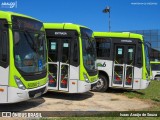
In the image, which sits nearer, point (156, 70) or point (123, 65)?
point (123, 65)

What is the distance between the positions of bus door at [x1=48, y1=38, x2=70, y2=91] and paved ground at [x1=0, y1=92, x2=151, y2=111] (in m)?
0.62

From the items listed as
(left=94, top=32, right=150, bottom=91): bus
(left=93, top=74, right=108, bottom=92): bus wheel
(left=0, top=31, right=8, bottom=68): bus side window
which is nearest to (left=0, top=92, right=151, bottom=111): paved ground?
(left=93, top=74, right=108, bottom=92): bus wheel

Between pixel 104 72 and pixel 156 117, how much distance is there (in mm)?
7147

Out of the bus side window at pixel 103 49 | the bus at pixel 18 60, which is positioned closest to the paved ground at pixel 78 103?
the bus at pixel 18 60

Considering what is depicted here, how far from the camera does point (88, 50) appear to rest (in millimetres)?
14688

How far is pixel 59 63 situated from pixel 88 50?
1368 mm

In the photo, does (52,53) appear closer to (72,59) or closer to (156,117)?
(72,59)

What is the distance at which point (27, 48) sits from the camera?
11.0 m

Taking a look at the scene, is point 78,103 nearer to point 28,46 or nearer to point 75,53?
point 75,53

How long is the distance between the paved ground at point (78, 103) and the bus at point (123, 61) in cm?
141

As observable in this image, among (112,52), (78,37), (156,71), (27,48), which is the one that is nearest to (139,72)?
(112,52)

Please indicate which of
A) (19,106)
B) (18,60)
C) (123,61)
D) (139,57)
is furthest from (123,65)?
(18,60)

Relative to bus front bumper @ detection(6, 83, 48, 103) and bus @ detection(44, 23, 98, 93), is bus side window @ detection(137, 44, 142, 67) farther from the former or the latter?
bus front bumper @ detection(6, 83, 48, 103)

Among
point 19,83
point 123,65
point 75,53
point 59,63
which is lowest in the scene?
point 19,83
